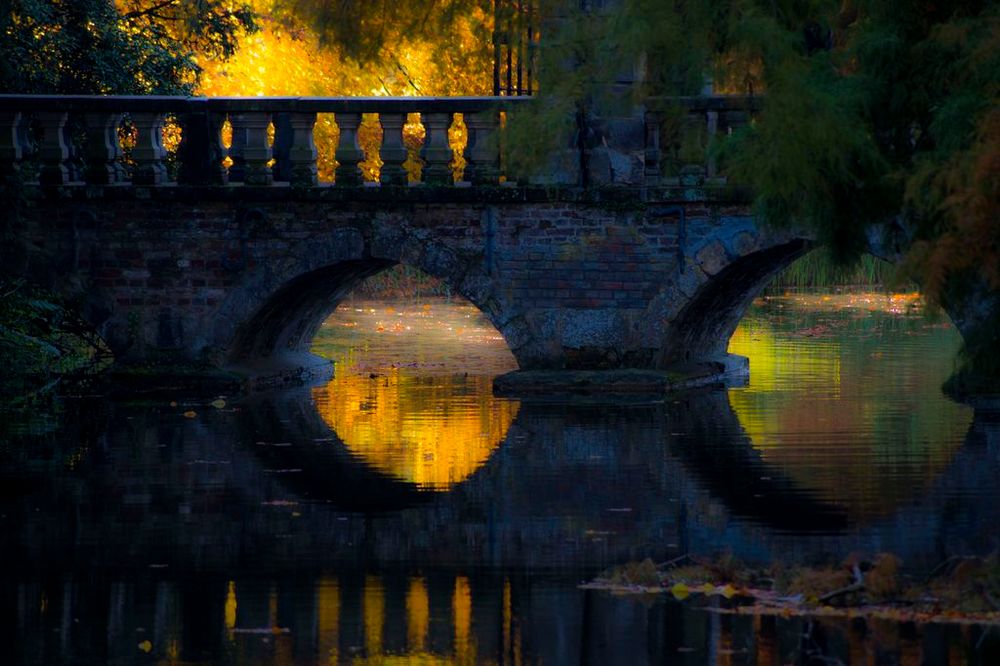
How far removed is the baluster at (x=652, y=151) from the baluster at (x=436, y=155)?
172 centimetres

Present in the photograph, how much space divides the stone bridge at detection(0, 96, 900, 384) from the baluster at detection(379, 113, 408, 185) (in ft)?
0.06

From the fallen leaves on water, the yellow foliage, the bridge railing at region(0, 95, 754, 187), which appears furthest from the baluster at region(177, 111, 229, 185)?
the yellow foliage

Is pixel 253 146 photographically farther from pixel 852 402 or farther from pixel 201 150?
pixel 852 402

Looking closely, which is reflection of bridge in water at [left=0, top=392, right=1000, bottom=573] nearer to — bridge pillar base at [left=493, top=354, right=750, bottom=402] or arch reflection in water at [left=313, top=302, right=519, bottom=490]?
arch reflection in water at [left=313, top=302, right=519, bottom=490]

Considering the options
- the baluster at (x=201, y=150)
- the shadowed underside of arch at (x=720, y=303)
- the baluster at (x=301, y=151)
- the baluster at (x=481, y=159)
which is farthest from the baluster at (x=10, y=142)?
the shadowed underside of arch at (x=720, y=303)

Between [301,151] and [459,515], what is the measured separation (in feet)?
23.0

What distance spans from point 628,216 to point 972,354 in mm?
7543

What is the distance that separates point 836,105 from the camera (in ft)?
34.1

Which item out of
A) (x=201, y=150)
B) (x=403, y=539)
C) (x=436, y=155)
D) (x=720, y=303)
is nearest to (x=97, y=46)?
(x=201, y=150)

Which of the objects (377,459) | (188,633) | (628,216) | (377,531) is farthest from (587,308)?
(188,633)

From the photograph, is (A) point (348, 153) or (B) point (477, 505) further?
(A) point (348, 153)

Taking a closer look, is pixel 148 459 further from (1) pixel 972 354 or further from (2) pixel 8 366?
(1) pixel 972 354

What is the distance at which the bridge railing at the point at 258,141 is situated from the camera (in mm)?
18172

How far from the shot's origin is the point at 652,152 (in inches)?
716
